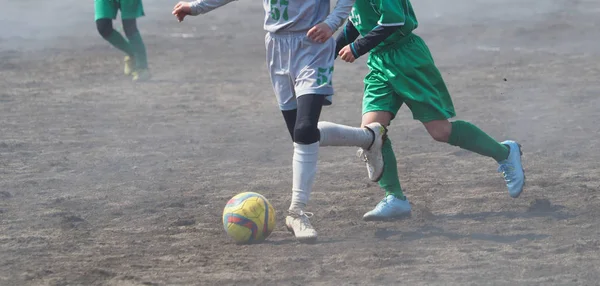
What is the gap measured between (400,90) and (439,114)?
27 cm

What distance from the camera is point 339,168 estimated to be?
23.1 ft

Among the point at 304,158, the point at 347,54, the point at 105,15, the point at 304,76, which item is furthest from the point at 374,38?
the point at 105,15

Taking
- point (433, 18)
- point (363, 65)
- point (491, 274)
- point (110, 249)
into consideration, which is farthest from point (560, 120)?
point (433, 18)

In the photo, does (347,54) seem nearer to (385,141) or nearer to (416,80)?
(416,80)

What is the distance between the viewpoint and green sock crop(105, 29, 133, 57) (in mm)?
10180

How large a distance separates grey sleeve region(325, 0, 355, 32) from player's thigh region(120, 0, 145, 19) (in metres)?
5.44

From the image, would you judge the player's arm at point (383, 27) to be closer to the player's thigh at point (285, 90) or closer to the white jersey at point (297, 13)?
the white jersey at point (297, 13)

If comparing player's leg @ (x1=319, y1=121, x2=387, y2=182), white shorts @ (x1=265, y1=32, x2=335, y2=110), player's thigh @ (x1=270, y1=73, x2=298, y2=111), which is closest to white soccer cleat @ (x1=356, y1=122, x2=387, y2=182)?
player's leg @ (x1=319, y1=121, x2=387, y2=182)

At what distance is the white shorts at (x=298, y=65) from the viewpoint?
16.9 feet

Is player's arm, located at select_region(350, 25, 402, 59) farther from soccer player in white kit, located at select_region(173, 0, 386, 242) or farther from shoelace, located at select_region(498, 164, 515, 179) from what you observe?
shoelace, located at select_region(498, 164, 515, 179)

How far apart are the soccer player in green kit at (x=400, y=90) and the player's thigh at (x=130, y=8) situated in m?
4.93

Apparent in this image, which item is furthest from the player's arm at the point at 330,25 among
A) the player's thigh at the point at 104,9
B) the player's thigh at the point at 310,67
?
the player's thigh at the point at 104,9

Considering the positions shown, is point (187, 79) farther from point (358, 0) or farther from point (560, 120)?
point (358, 0)

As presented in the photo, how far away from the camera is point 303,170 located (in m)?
5.21
